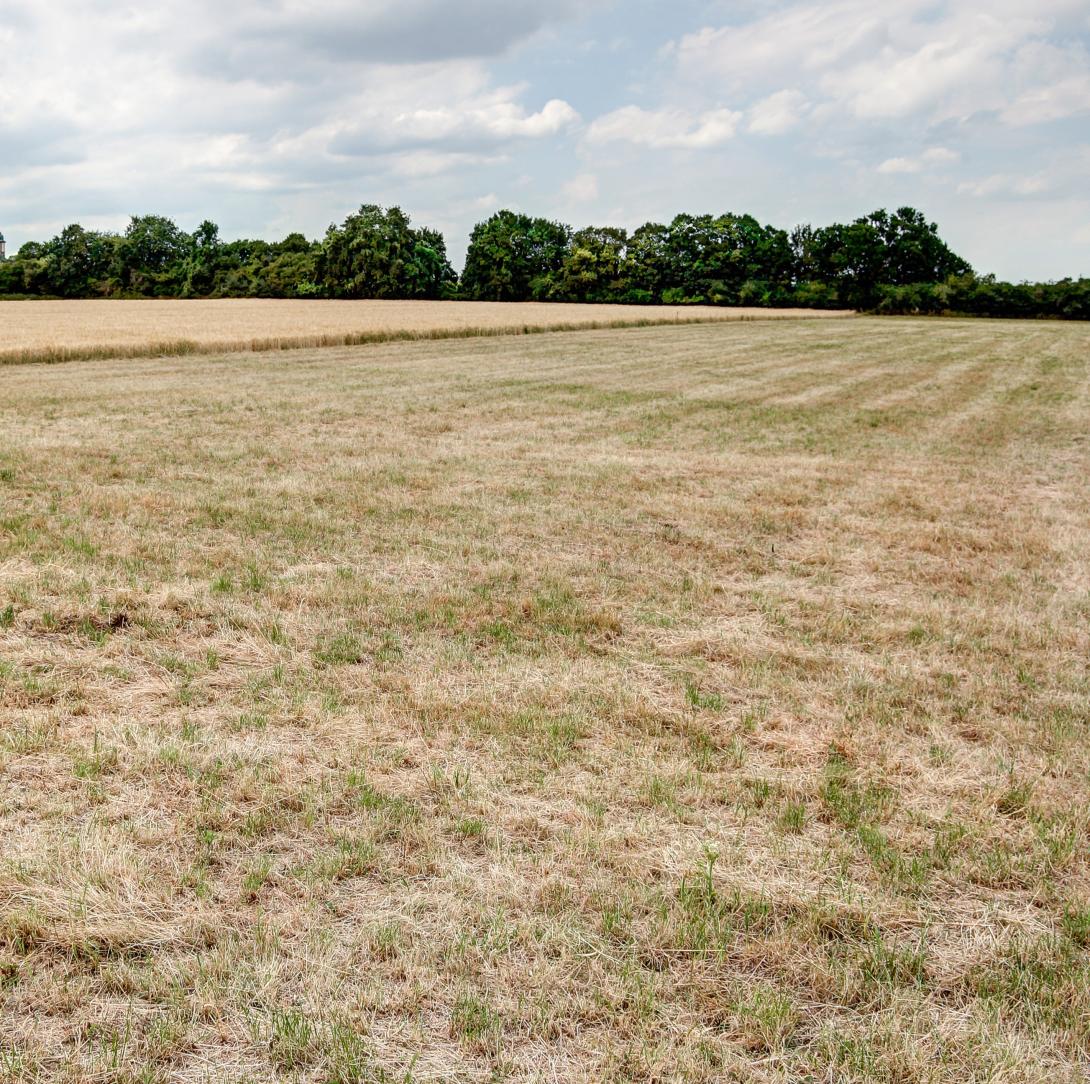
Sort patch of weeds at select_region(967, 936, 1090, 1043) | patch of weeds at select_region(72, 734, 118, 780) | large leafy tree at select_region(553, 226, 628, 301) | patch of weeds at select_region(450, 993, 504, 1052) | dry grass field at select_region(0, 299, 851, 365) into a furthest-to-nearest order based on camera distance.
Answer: large leafy tree at select_region(553, 226, 628, 301) < dry grass field at select_region(0, 299, 851, 365) < patch of weeds at select_region(72, 734, 118, 780) < patch of weeds at select_region(967, 936, 1090, 1043) < patch of weeds at select_region(450, 993, 504, 1052)

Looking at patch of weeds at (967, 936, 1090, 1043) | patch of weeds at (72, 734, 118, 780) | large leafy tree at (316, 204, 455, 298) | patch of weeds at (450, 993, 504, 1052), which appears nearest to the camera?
patch of weeds at (450, 993, 504, 1052)

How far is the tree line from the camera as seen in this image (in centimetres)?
8138

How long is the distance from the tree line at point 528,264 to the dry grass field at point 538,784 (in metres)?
77.3

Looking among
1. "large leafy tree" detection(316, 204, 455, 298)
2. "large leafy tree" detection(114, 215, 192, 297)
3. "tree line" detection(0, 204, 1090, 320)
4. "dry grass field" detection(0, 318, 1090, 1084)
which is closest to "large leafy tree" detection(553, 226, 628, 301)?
"tree line" detection(0, 204, 1090, 320)

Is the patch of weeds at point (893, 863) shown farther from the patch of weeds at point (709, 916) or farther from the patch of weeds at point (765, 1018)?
the patch of weeds at point (765, 1018)

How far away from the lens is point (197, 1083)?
7.54ft

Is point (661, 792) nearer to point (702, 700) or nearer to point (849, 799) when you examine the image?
point (849, 799)

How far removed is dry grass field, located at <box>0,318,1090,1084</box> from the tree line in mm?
77285

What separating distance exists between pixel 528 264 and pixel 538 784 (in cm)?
9094

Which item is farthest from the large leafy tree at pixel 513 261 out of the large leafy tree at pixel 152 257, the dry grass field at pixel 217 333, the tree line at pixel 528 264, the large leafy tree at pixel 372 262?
the dry grass field at pixel 217 333

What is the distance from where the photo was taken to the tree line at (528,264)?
81.4 metres

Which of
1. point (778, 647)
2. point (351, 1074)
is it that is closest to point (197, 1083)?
point (351, 1074)

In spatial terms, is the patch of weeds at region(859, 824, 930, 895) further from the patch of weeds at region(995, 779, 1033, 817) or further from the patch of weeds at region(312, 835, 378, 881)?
the patch of weeds at region(312, 835, 378, 881)

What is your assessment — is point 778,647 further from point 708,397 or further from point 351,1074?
point 708,397
